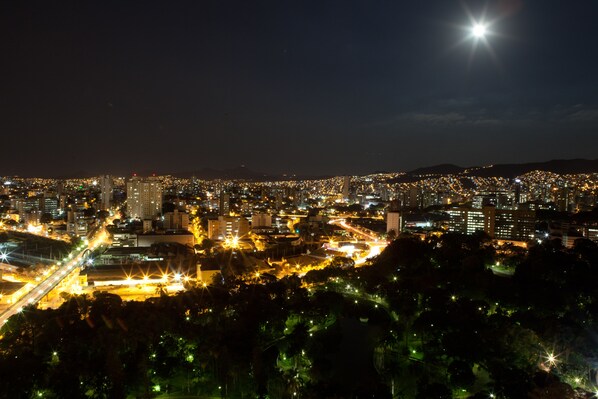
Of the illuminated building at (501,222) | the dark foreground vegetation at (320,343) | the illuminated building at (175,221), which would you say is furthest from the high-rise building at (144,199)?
the dark foreground vegetation at (320,343)

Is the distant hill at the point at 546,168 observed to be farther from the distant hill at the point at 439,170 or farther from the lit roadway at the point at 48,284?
the lit roadway at the point at 48,284

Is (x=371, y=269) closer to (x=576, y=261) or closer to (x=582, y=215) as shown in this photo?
(x=576, y=261)

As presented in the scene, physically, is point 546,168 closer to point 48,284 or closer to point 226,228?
point 226,228

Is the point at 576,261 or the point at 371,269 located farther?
the point at 371,269

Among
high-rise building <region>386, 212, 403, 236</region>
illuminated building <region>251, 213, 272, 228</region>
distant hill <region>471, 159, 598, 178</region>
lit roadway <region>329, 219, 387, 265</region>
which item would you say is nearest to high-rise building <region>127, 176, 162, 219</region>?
illuminated building <region>251, 213, 272, 228</region>

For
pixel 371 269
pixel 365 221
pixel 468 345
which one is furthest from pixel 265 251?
pixel 365 221

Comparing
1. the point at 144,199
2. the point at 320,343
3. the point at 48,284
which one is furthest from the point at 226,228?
the point at 320,343
